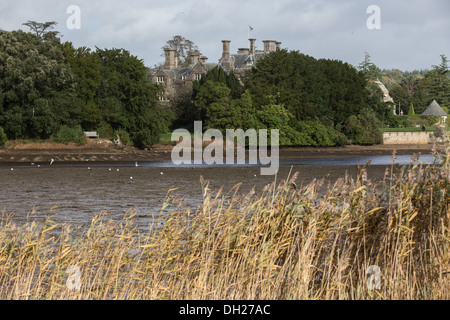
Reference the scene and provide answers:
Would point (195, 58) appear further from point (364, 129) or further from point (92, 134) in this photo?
point (92, 134)

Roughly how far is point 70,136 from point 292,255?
56125 mm

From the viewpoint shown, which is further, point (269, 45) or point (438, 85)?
point (438, 85)

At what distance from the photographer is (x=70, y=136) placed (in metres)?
64.1

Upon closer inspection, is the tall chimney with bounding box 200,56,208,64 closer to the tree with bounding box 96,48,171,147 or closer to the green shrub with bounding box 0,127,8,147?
the tree with bounding box 96,48,171,147

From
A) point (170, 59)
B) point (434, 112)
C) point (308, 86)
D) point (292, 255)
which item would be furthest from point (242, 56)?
point (292, 255)

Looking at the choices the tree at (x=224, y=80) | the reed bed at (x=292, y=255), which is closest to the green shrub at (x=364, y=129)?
the tree at (x=224, y=80)

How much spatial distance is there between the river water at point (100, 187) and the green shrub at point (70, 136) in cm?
652

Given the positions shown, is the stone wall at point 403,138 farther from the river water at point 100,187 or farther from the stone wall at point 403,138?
the river water at point 100,187

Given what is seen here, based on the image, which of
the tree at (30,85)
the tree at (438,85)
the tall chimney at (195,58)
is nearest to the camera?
the tree at (30,85)

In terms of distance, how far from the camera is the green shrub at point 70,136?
63.4 meters

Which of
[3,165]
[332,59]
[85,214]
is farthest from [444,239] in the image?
[332,59]

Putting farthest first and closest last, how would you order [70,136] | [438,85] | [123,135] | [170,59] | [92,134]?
[438,85], [170,59], [123,135], [92,134], [70,136]

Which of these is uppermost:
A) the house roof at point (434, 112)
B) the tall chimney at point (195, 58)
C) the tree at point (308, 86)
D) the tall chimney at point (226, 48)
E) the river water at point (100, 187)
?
the tall chimney at point (226, 48)

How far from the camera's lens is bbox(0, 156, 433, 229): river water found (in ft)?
84.9
